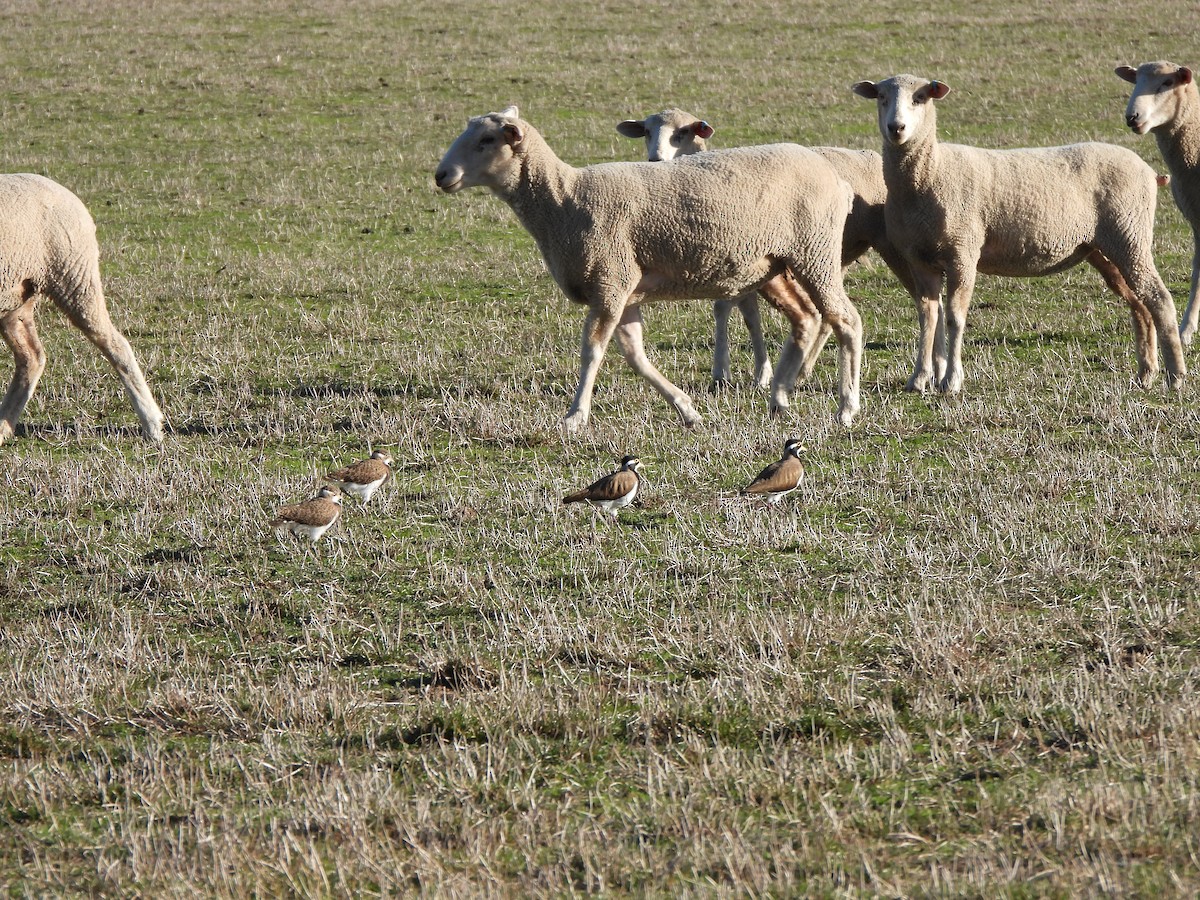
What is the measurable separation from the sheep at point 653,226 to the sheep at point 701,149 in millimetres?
799

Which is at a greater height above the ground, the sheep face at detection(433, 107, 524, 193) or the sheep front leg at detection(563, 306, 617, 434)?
the sheep face at detection(433, 107, 524, 193)

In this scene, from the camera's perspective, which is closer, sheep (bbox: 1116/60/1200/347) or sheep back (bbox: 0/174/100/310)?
sheep back (bbox: 0/174/100/310)

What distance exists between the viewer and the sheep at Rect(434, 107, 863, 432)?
902cm

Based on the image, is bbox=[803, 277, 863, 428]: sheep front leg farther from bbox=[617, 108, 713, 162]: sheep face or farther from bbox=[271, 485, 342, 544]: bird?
bbox=[271, 485, 342, 544]: bird

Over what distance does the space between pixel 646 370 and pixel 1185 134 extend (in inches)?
193

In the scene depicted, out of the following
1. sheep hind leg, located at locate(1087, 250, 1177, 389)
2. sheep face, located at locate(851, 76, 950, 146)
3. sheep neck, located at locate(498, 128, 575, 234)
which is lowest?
sheep hind leg, located at locate(1087, 250, 1177, 389)

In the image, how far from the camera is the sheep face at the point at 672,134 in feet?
36.7

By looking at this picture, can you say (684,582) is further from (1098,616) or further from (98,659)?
(98,659)

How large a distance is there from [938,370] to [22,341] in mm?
6138

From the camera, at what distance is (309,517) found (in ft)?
21.7

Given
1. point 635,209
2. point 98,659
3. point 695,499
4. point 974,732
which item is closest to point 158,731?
point 98,659

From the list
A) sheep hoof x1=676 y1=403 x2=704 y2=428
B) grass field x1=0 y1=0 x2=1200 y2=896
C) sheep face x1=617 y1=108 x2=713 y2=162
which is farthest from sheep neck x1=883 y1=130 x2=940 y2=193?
sheep hoof x1=676 y1=403 x2=704 y2=428

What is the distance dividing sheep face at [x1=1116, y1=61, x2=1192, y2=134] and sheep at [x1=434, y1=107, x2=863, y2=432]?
2873 millimetres

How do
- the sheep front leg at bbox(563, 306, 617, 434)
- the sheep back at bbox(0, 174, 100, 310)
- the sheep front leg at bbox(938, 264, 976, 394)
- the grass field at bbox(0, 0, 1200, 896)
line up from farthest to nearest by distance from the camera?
the sheep front leg at bbox(938, 264, 976, 394)
the sheep front leg at bbox(563, 306, 617, 434)
the sheep back at bbox(0, 174, 100, 310)
the grass field at bbox(0, 0, 1200, 896)
